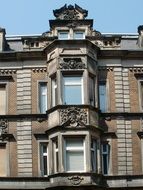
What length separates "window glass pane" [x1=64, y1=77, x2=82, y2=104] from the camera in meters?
29.5

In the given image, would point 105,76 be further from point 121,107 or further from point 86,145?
point 86,145

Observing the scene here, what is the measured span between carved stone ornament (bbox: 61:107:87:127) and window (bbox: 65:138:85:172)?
0.80m

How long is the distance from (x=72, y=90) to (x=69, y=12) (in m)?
5.13

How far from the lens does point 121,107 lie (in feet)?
100

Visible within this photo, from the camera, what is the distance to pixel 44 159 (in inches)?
1171

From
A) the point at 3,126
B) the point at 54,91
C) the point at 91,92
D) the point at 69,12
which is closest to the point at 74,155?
the point at 91,92

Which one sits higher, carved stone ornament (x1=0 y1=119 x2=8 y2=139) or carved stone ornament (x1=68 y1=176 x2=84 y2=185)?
carved stone ornament (x1=0 y1=119 x2=8 y2=139)

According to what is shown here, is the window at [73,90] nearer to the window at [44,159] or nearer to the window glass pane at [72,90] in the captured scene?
the window glass pane at [72,90]

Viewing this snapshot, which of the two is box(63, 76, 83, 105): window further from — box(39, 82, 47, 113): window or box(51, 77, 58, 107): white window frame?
box(39, 82, 47, 113): window

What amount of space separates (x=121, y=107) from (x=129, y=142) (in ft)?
6.56

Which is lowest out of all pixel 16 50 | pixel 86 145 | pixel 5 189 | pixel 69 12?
pixel 5 189

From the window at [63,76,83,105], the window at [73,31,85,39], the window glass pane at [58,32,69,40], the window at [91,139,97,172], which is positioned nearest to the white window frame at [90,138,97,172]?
the window at [91,139,97,172]

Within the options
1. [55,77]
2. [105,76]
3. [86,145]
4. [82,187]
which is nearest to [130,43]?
[105,76]

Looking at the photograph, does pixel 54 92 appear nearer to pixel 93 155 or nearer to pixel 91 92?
pixel 91 92
